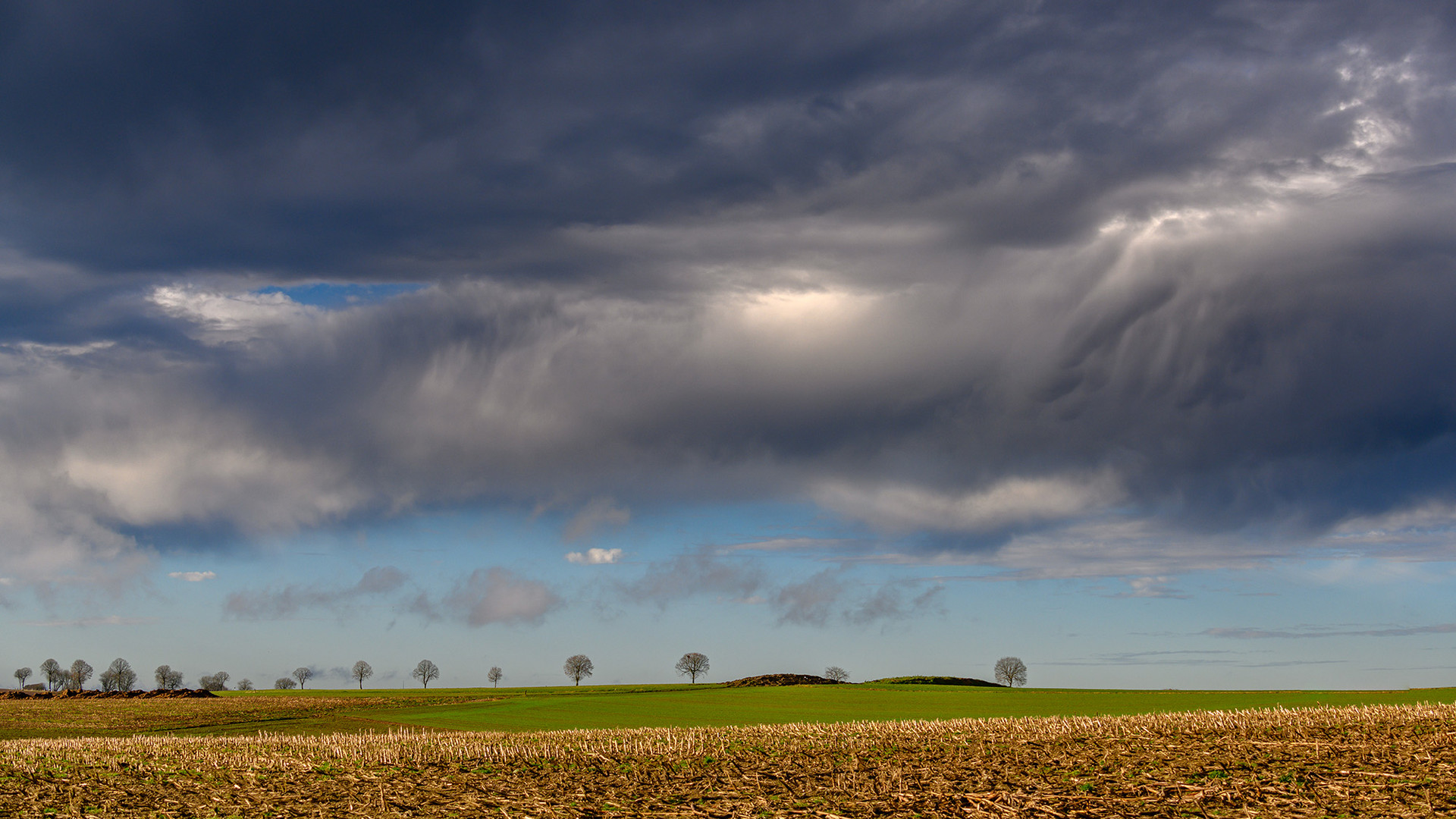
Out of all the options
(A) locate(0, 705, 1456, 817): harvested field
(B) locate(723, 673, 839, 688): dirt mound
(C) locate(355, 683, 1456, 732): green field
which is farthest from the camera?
(B) locate(723, 673, 839, 688): dirt mound

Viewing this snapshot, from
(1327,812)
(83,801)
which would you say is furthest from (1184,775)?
(83,801)

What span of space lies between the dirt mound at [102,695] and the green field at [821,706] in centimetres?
6773

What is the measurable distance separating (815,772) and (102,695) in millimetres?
173207

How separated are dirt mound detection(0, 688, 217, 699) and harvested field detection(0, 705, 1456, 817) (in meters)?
123

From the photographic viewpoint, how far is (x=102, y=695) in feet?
534

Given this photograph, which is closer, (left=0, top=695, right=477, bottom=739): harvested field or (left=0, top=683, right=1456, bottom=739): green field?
(left=0, top=683, right=1456, bottom=739): green field

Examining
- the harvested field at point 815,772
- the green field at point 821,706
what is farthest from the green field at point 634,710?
the harvested field at point 815,772

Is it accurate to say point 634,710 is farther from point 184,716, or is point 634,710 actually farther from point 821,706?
point 184,716

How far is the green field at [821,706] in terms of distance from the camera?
74.1 meters

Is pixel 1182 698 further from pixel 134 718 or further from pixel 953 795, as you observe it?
pixel 134 718

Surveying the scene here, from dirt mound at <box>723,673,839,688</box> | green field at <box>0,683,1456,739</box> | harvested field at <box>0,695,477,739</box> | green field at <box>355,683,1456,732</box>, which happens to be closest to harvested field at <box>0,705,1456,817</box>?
green field at <box>0,683,1456,739</box>

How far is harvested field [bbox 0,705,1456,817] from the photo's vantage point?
25.3m

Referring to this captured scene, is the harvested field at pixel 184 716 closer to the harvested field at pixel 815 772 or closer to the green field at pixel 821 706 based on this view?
the green field at pixel 821 706

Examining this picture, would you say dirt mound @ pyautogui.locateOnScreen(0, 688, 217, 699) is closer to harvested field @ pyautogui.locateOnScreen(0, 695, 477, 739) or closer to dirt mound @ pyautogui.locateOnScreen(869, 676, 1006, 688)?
harvested field @ pyautogui.locateOnScreen(0, 695, 477, 739)
